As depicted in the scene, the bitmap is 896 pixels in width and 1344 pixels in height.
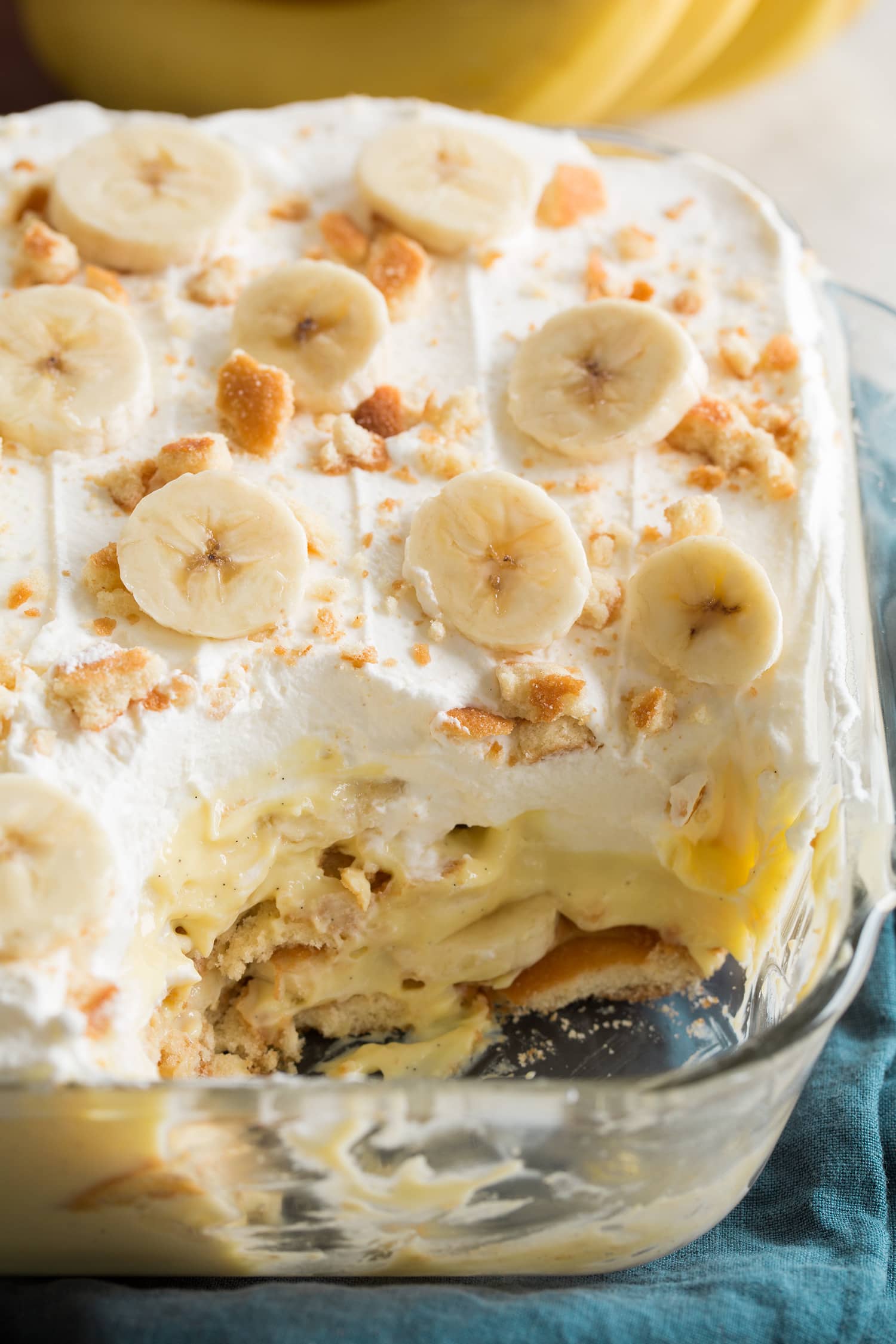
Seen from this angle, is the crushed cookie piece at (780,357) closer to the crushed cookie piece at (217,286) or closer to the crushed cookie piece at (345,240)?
the crushed cookie piece at (345,240)

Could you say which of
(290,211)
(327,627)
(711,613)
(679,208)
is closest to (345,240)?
(290,211)

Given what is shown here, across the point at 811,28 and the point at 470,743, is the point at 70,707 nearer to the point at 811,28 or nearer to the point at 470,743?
the point at 470,743

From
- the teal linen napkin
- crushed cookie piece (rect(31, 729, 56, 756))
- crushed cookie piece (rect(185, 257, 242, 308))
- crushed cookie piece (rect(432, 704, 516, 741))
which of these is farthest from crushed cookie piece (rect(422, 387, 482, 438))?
the teal linen napkin

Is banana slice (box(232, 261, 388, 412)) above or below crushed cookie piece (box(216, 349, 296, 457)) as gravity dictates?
above

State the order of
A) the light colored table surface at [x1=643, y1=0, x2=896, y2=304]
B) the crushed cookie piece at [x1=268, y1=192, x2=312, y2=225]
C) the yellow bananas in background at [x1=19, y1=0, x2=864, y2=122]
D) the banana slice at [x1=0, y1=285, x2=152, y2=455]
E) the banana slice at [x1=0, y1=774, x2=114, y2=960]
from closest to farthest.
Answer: the banana slice at [x1=0, y1=774, x2=114, y2=960] < the banana slice at [x1=0, y1=285, x2=152, y2=455] < the crushed cookie piece at [x1=268, y1=192, x2=312, y2=225] < the yellow bananas in background at [x1=19, y1=0, x2=864, y2=122] < the light colored table surface at [x1=643, y1=0, x2=896, y2=304]

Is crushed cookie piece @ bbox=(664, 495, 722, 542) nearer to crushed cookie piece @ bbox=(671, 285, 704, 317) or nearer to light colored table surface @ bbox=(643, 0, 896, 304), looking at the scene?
crushed cookie piece @ bbox=(671, 285, 704, 317)

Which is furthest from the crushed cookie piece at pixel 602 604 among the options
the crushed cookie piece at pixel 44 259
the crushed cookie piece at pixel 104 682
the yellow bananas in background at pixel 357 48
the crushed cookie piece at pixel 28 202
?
the yellow bananas in background at pixel 357 48
